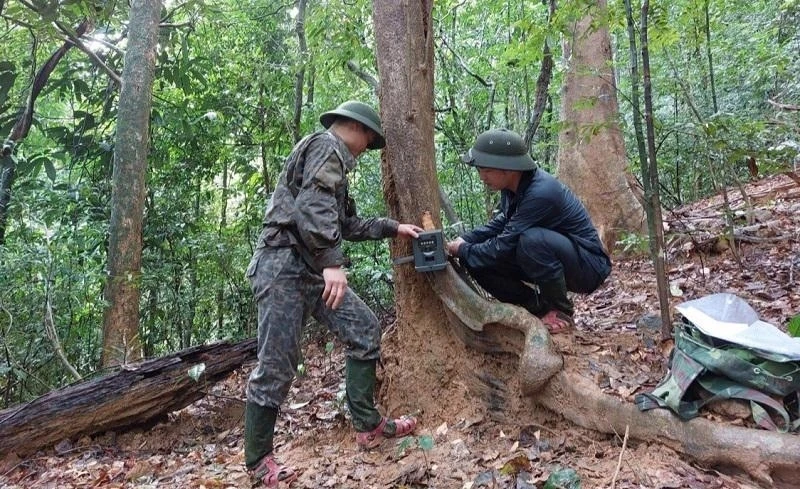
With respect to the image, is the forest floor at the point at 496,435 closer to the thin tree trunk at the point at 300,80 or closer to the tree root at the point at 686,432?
the tree root at the point at 686,432

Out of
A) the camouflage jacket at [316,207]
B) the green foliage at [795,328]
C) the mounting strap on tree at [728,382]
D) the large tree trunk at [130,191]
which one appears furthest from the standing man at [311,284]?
the large tree trunk at [130,191]

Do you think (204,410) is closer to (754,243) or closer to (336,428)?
(336,428)

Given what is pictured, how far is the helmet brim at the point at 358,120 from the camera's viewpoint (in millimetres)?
3561

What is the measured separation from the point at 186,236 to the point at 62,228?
144 cm

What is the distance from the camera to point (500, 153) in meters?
3.77

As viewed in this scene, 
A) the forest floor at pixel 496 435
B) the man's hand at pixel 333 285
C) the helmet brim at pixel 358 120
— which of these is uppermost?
the helmet brim at pixel 358 120

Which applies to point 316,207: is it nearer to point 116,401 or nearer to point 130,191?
point 116,401

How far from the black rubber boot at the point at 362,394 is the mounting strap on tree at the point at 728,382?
1.59 m

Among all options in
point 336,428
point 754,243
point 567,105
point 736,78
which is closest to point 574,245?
point 336,428

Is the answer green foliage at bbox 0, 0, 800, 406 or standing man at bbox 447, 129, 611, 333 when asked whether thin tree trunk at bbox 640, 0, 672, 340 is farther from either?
green foliage at bbox 0, 0, 800, 406

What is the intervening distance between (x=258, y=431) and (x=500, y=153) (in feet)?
7.70

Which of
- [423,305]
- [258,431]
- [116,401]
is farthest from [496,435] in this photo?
[116,401]

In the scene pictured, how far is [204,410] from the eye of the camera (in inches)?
205

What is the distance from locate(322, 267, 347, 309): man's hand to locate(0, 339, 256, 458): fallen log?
1857mm
